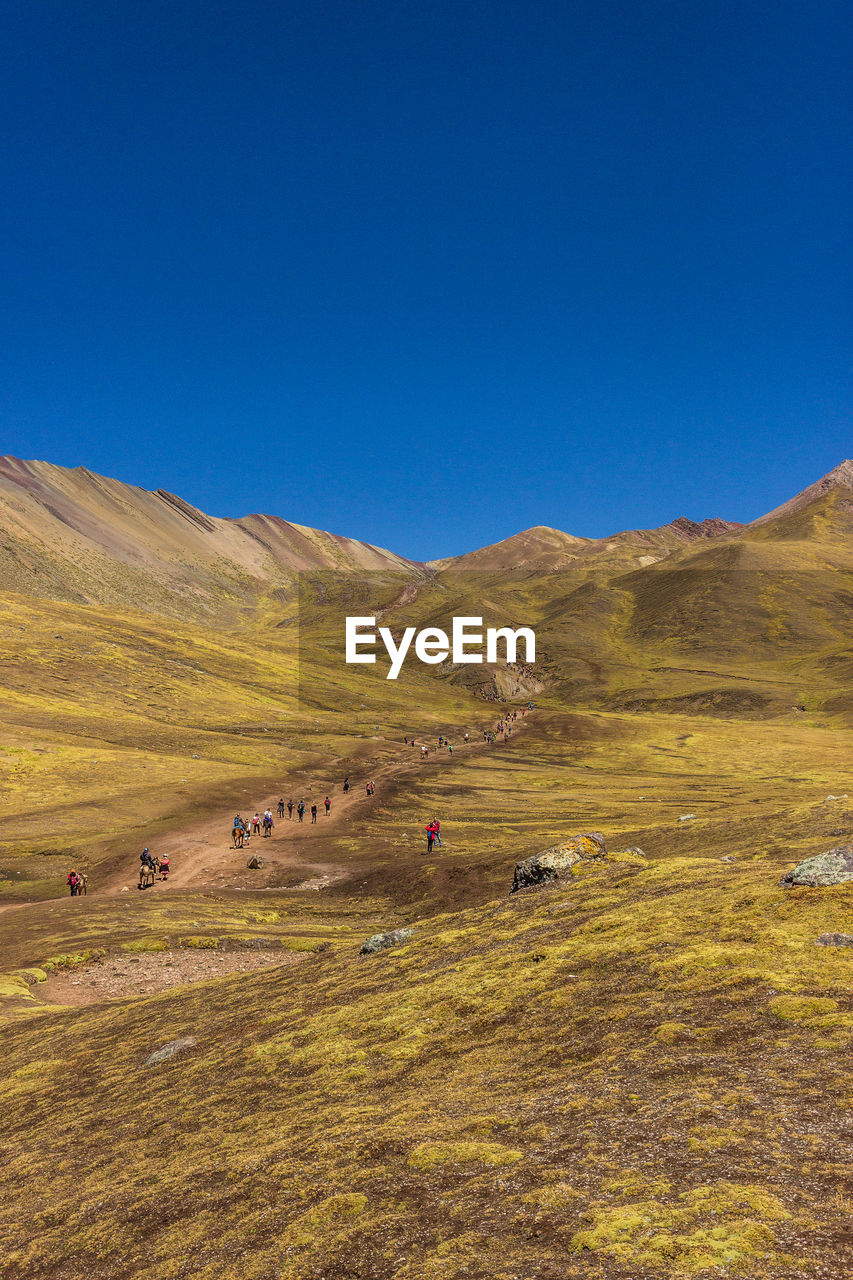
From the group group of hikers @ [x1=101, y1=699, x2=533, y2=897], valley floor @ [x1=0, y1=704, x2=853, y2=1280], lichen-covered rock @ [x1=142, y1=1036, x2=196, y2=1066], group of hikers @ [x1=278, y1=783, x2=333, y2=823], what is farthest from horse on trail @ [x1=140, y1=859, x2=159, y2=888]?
lichen-covered rock @ [x1=142, y1=1036, x2=196, y2=1066]

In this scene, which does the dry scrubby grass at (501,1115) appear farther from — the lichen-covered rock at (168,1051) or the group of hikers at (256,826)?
the group of hikers at (256,826)

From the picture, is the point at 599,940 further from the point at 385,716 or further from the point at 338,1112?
the point at 385,716

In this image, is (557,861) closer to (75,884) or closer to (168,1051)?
(168,1051)

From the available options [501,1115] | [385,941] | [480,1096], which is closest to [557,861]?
[385,941]

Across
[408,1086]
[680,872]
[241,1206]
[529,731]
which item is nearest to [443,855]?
[680,872]

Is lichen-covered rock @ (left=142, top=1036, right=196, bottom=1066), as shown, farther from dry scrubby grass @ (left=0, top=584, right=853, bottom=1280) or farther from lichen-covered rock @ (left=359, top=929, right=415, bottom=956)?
lichen-covered rock @ (left=359, top=929, right=415, bottom=956)

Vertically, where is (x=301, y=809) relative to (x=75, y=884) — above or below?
above
